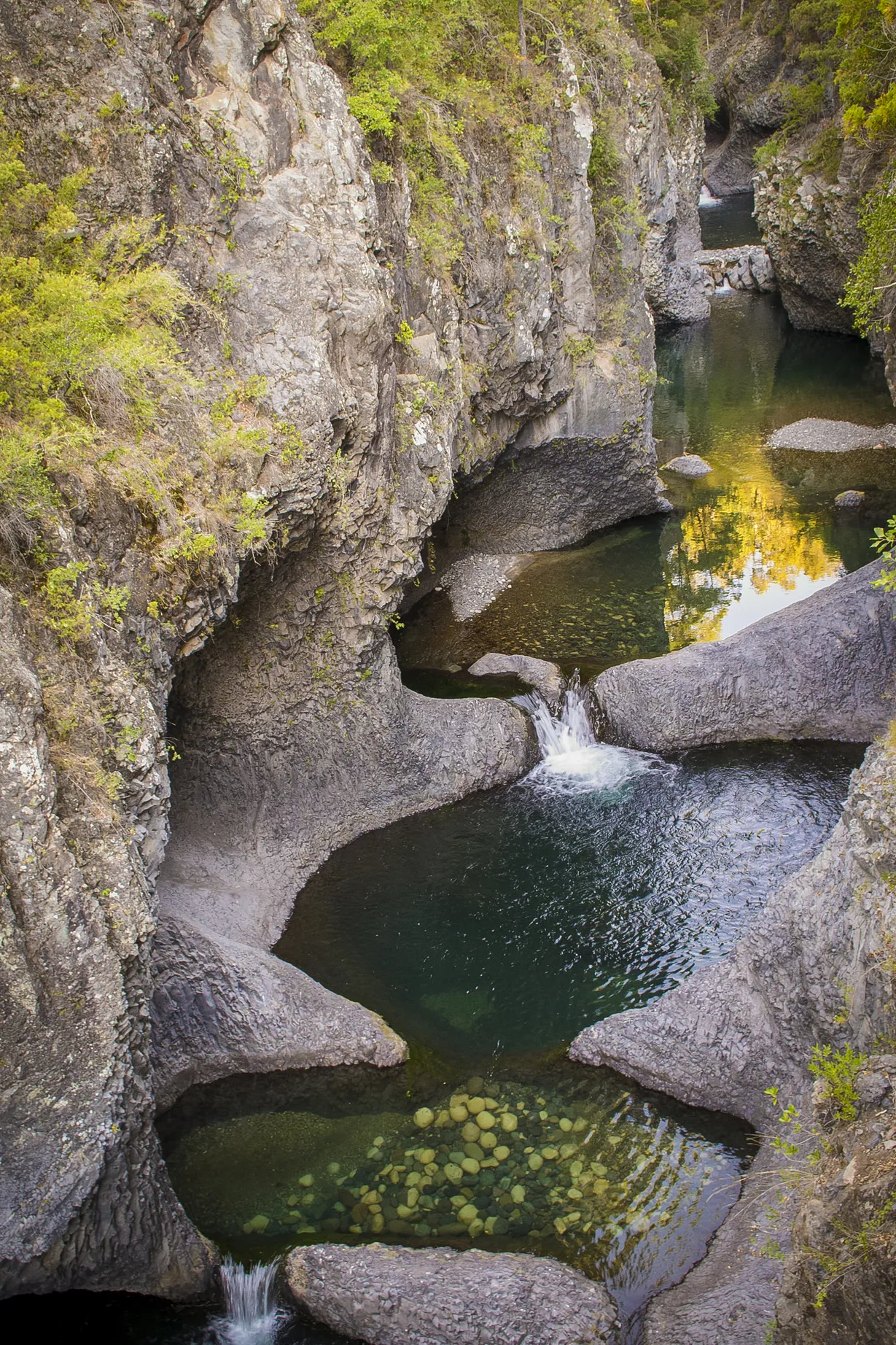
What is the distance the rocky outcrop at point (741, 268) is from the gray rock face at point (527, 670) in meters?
35.4

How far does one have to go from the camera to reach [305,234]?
44.5 ft

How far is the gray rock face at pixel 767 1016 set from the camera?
8.23 m

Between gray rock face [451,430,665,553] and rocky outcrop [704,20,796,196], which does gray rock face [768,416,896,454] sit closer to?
gray rock face [451,430,665,553]

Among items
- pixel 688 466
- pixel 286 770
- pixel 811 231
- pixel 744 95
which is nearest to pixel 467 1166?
pixel 286 770

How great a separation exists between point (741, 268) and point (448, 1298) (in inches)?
1993

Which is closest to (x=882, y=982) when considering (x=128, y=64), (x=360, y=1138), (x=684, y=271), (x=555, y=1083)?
(x=555, y=1083)

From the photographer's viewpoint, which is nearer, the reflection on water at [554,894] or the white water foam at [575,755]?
the reflection on water at [554,894]

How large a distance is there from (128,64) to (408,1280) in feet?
46.8

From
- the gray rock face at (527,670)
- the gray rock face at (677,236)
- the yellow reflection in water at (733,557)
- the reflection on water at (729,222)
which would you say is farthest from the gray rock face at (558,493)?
the reflection on water at (729,222)

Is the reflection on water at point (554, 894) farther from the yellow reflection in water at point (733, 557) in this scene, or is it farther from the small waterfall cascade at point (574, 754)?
the yellow reflection in water at point (733, 557)

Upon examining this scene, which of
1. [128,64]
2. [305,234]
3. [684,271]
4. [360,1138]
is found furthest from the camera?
[684,271]

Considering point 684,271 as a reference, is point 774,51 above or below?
above

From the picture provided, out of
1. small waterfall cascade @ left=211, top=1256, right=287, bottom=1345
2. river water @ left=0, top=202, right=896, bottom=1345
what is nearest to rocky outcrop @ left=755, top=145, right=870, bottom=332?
river water @ left=0, top=202, right=896, bottom=1345

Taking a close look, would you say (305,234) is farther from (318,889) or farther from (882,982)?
(882,982)
